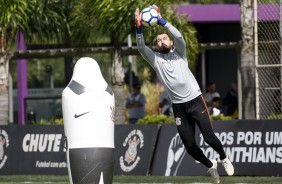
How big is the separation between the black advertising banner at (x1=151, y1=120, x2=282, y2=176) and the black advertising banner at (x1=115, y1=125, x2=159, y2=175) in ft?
0.44

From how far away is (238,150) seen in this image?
16.2m

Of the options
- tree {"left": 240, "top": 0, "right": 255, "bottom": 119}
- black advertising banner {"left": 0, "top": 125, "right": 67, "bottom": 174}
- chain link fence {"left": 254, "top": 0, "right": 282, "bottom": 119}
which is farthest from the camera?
tree {"left": 240, "top": 0, "right": 255, "bottom": 119}

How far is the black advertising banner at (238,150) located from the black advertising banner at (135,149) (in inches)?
5.3

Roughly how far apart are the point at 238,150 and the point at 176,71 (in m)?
4.03

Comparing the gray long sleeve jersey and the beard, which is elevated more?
the beard

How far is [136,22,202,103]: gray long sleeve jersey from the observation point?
12.5 metres

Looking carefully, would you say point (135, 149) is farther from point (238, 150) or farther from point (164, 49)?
point (164, 49)

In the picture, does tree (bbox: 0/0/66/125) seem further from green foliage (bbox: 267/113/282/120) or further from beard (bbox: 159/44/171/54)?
beard (bbox: 159/44/171/54)

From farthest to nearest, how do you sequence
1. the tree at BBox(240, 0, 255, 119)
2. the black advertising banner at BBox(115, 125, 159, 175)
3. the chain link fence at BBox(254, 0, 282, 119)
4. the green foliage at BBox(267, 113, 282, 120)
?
the tree at BBox(240, 0, 255, 119) < the chain link fence at BBox(254, 0, 282, 119) < the green foliage at BBox(267, 113, 282, 120) < the black advertising banner at BBox(115, 125, 159, 175)

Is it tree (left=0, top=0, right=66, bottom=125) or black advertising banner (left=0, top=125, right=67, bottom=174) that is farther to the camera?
tree (left=0, top=0, right=66, bottom=125)

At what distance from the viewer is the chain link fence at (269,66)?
703 inches

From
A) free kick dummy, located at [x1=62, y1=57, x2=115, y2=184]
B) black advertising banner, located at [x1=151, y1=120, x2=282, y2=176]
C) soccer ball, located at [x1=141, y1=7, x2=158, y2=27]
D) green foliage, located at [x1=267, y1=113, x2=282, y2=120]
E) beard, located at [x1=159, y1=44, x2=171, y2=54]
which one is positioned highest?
soccer ball, located at [x1=141, y1=7, x2=158, y2=27]

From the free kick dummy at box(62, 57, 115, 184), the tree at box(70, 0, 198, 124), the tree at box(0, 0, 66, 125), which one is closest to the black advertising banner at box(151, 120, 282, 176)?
the tree at box(70, 0, 198, 124)

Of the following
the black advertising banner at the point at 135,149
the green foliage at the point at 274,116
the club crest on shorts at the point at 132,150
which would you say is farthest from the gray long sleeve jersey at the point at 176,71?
the green foliage at the point at 274,116
